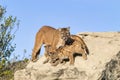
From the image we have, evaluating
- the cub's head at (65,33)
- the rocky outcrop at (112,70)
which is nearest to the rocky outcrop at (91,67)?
the rocky outcrop at (112,70)

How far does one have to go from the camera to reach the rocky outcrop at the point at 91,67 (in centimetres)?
1472

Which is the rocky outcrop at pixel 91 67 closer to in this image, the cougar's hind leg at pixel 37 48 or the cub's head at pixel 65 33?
the cub's head at pixel 65 33

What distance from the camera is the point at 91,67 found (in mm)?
14797

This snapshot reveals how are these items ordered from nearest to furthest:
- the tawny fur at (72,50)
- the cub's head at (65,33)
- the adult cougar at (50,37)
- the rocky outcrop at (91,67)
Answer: the rocky outcrop at (91,67), the tawny fur at (72,50), the cub's head at (65,33), the adult cougar at (50,37)

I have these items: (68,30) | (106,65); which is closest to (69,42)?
(68,30)

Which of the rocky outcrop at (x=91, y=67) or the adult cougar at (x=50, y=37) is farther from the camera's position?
the adult cougar at (x=50, y=37)

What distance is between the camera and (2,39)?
98.4 feet

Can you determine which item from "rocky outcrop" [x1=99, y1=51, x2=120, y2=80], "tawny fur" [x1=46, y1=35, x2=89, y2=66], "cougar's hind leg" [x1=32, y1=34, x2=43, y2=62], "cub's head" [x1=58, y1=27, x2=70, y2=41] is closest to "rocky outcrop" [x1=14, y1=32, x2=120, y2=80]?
"rocky outcrop" [x1=99, y1=51, x2=120, y2=80]

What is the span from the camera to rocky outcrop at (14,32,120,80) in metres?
14.7

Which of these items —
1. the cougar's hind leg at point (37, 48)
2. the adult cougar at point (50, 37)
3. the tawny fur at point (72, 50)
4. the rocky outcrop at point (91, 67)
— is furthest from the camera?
the cougar's hind leg at point (37, 48)

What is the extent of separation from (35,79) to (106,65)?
7.37ft

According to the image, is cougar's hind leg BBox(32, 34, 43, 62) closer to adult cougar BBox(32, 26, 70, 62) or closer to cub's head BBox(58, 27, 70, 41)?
adult cougar BBox(32, 26, 70, 62)

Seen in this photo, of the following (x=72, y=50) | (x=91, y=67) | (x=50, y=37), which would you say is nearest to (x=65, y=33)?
(x=72, y=50)

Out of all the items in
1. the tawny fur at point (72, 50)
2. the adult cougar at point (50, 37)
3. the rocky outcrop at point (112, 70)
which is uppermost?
the adult cougar at point (50, 37)
